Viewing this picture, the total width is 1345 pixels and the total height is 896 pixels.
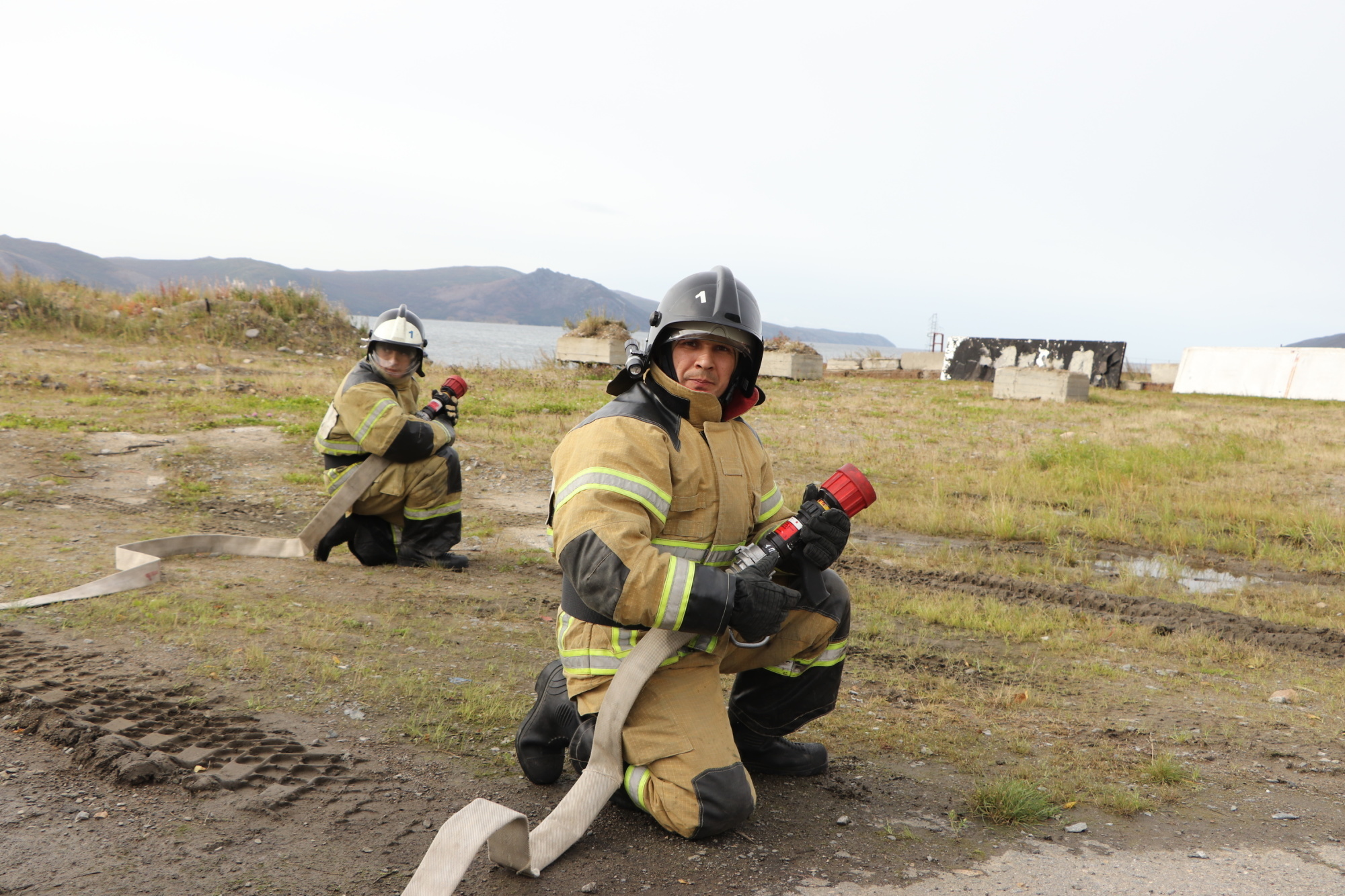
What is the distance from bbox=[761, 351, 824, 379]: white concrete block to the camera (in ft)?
71.8

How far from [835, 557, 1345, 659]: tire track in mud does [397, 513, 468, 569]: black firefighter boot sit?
2730 millimetres

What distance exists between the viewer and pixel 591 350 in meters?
19.9

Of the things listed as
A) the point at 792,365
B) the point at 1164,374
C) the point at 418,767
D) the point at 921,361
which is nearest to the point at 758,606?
the point at 418,767

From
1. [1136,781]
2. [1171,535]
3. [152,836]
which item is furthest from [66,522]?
[1171,535]

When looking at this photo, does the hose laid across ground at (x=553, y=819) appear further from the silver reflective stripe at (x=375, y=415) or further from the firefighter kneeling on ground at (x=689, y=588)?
the silver reflective stripe at (x=375, y=415)

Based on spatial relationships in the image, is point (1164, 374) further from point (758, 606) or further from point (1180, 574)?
point (758, 606)

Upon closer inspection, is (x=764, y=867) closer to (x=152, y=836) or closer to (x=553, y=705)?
(x=553, y=705)

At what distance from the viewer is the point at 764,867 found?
8.44 feet

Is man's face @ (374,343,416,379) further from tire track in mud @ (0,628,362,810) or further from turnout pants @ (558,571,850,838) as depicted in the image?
turnout pants @ (558,571,850,838)

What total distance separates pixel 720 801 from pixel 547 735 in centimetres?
65

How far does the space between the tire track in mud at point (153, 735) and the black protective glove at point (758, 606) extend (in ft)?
4.56

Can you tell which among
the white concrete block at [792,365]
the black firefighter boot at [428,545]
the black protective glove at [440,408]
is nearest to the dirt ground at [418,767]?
the black firefighter boot at [428,545]

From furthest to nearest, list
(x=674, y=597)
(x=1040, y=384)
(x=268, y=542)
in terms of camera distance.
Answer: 1. (x=1040, y=384)
2. (x=268, y=542)
3. (x=674, y=597)

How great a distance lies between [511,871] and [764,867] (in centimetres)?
71
